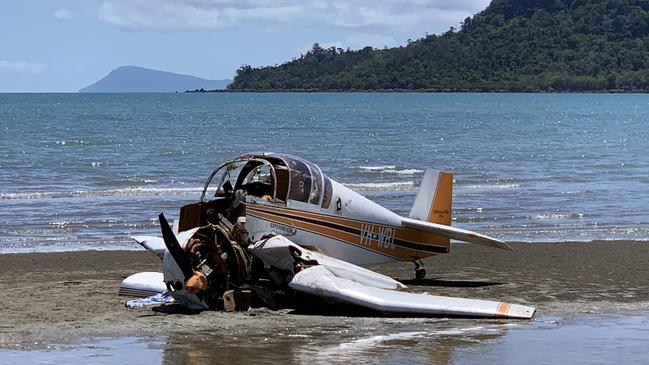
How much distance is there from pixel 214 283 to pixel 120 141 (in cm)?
4635

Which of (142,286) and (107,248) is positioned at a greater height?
(142,286)

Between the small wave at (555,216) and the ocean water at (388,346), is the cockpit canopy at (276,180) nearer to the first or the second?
the ocean water at (388,346)

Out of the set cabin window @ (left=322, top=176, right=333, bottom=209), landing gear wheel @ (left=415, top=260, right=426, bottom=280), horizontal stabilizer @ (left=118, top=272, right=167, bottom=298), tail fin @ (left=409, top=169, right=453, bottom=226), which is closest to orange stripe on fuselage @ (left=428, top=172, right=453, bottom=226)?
tail fin @ (left=409, top=169, right=453, bottom=226)

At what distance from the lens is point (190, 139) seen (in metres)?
61.6

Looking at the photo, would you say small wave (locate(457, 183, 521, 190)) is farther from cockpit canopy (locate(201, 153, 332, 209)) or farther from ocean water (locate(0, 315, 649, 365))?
ocean water (locate(0, 315, 649, 365))

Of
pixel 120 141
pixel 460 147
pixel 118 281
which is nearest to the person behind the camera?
pixel 118 281

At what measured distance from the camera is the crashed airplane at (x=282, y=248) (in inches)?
541

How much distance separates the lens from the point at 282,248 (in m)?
14.3

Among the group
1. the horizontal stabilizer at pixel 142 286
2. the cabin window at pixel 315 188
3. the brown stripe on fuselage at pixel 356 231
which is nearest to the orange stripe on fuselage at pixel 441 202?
the brown stripe on fuselage at pixel 356 231

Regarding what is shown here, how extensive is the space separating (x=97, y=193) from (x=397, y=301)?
18924 mm

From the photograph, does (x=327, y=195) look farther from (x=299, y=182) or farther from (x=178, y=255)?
(x=178, y=255)

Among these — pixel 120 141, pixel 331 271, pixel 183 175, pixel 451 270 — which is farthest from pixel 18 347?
pixel 120 141

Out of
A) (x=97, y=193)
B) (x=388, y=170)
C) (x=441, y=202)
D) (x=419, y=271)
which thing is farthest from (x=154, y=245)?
(x=388, y=170)

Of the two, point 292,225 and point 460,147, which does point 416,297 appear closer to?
point 292,225
